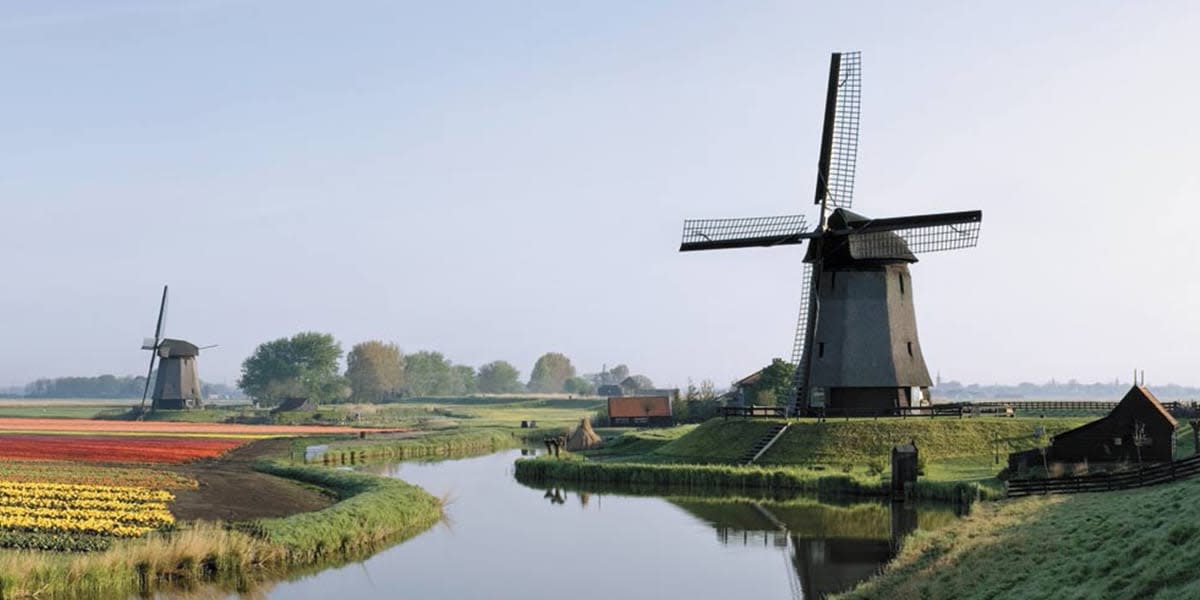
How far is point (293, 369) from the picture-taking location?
171875mm

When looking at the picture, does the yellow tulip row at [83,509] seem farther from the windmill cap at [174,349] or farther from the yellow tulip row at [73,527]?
the windmill cap at [174,349]

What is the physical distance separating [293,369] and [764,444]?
5302 inches

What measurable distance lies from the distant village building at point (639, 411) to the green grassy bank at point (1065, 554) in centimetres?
5932

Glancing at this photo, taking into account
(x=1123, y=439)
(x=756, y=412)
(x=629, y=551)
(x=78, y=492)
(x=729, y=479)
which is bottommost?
(x=629, y=551)

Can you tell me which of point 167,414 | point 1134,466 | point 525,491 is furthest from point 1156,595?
point 167,414

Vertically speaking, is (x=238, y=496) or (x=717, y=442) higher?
(x=717, y=442)

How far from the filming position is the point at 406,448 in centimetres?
6525

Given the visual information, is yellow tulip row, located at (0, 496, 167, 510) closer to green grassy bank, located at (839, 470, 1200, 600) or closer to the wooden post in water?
green grassy bank, located at (839, 470, 1200, 600)

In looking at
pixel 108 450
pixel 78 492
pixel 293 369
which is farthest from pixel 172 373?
pixel 78 492

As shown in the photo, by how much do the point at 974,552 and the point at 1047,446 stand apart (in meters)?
19.9

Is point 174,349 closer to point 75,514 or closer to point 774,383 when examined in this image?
point 774,383

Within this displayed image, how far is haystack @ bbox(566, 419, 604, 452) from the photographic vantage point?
6366cm

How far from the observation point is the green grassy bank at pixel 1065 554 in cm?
1738

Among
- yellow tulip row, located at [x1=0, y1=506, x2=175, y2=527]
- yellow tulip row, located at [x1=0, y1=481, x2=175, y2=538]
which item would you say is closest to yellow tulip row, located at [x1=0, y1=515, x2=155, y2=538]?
yellow tulip row, located at [x1=0, y1=481, x2=175, y2=538]
